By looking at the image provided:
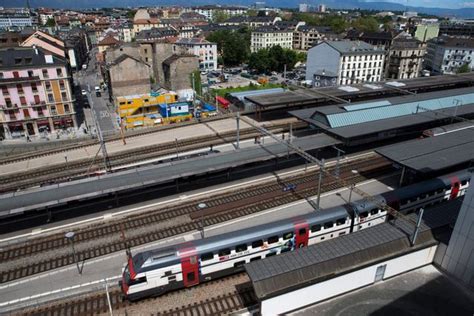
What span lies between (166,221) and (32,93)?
40.7 m

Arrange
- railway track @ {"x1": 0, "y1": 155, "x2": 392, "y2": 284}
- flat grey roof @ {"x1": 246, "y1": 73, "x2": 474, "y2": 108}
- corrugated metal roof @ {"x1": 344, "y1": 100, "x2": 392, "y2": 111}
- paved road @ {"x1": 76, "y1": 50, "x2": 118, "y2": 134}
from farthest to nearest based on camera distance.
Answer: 1. paved road @ {"x1": 76, "y1": 50, "x2": 118, "y2": 134}
2. flat grey roof @ {"x1": 246, "y1": 73, "x2": 474, "y2": 108}
3. corrugated metal roof @ {"x1": 344, "y1": 100, "x2": 392, "y2": 111}
4. railway track @ {"x1": 0, "y1": 155, "x2": 392, "y2": 284}

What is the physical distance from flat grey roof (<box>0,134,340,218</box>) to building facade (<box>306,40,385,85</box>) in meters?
50.3

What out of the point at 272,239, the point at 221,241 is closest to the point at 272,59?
the point at 272,239

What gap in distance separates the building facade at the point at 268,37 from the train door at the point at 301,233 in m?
120

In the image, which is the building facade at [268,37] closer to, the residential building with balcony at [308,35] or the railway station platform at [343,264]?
the residential building with balcony at [308,35]

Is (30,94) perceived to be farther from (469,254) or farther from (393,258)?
(469,254)

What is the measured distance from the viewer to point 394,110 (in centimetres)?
4700

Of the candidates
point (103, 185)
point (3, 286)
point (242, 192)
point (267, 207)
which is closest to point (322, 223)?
point (267, 207)

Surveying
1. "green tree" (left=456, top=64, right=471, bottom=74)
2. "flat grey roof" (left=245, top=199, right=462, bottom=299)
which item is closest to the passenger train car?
"flat grey roof" (left=245, top=199, right=462, bottom=299)

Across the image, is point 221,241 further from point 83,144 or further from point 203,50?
point 203,50

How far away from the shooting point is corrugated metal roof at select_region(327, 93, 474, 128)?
42.5 meters

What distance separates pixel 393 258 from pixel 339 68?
6922 centimetres

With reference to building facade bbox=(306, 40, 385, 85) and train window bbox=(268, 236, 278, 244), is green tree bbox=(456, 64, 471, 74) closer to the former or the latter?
building facade bbox=(306, 40, 385, 85)

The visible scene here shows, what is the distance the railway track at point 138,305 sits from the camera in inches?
781
